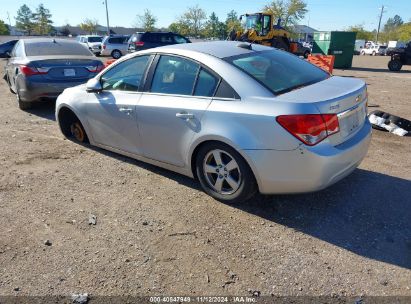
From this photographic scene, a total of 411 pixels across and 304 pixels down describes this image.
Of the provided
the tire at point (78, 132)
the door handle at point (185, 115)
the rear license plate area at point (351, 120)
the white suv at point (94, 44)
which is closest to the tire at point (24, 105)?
the tire at point (78, 132)

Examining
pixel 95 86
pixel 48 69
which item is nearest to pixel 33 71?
pixel 48 69

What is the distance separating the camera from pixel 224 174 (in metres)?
3.63

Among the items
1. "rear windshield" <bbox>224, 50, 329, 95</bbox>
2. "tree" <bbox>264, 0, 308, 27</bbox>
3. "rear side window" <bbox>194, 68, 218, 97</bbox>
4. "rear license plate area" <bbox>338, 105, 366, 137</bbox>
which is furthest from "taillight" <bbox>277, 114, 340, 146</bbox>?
"tree" <bbox>264, 0, 308, 27</bbox>

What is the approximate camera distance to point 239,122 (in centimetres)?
328

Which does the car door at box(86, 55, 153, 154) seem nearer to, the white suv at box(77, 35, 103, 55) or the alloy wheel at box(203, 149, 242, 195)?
the alloy wheel at box(203, 149, 242, 195)

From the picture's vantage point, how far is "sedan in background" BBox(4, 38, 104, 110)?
280 inches

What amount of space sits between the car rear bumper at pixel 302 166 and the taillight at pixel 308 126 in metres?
0.08

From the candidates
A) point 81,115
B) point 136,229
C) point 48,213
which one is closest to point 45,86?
point 81,115

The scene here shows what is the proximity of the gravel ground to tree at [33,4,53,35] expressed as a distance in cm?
10511

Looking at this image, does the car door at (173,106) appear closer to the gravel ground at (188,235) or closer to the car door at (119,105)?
the car door at (119,105)

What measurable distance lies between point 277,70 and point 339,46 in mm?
18820

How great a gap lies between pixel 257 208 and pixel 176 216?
828 mm

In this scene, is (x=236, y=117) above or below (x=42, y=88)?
above

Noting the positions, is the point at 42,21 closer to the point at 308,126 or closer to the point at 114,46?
the point at 114,46
